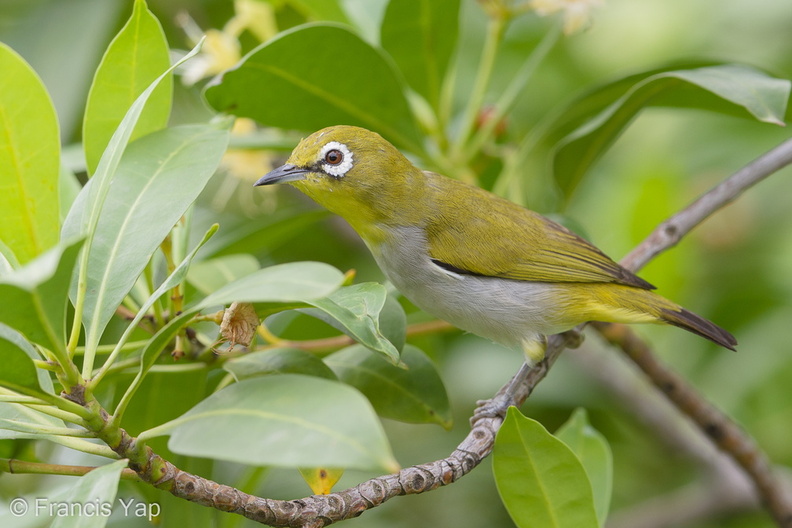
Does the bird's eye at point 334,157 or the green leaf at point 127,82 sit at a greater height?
the bird's eye at point 334,157

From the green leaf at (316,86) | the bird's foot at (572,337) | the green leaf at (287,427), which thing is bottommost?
the green leaf at (287,427)

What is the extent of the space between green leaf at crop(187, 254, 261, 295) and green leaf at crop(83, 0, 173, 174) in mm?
456

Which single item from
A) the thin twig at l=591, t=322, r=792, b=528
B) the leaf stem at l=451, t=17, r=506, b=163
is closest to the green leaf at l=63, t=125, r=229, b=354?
the leaf stem at l=451, t=17, r=506, b=163

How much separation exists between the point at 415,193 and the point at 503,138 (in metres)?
0.72

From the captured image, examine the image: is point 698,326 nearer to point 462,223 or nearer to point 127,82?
point 462,223

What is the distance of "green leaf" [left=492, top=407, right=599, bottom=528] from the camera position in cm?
195

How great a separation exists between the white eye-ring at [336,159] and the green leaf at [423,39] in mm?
563

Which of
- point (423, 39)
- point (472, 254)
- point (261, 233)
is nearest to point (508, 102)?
point (423, 39)

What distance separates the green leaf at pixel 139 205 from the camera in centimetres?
193

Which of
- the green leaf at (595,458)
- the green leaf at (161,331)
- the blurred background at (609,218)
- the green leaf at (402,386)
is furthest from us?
the blurred background at (609,218)

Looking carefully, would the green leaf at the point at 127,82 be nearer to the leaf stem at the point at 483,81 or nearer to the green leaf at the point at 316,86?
the green leaf at the point at 316,86

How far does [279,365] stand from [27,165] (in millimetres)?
833

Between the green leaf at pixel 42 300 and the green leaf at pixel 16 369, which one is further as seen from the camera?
the green leaf at pixel 16 369

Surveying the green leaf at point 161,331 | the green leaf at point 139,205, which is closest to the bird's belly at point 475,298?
the green leaf at point 139,205
